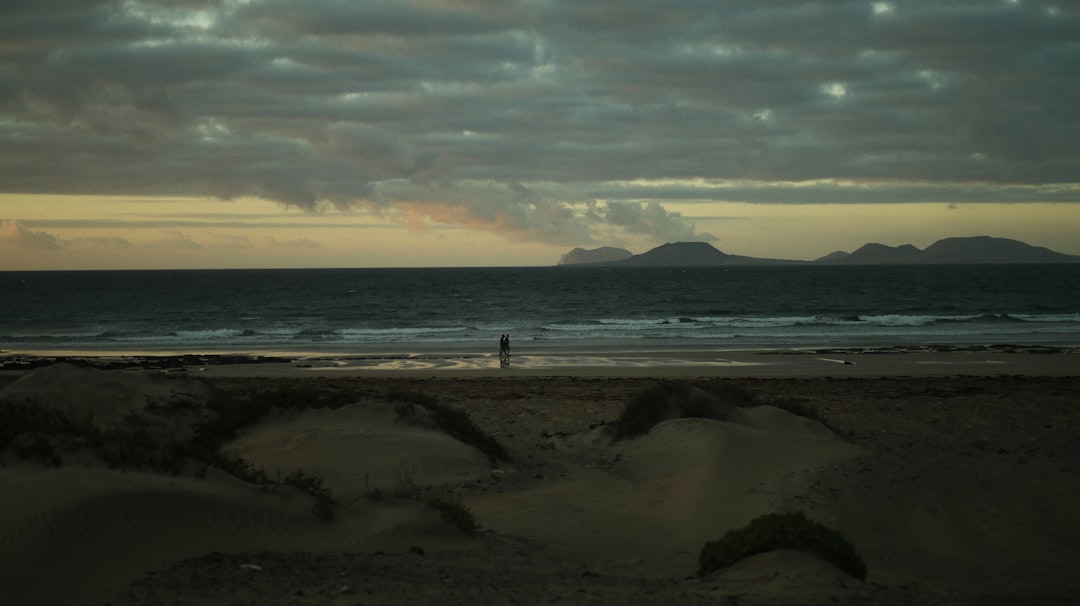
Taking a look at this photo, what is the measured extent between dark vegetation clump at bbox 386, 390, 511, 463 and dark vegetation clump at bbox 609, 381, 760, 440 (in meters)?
2.46

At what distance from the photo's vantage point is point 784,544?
6465 millimetres

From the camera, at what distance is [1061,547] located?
26.6 ft

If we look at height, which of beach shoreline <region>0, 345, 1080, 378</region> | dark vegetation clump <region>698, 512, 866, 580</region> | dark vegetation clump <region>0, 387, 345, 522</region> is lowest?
beach shoreline <region>0, 345, 1080, 378</region>

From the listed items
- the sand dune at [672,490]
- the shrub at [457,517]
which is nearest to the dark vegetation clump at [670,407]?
the sand dune at [672,490]

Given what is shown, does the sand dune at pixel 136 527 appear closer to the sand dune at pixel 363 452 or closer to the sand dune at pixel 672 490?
the sand dune at pixel 672 490

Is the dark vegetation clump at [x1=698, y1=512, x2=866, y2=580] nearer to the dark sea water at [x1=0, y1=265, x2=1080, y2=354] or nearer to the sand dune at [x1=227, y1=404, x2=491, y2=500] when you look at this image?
the sand dune at [x1=227, y1=404, x2=491, y2=500]

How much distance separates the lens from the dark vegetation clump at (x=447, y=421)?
12477 millimetres

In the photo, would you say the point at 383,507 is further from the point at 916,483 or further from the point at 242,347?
the point at 242,347

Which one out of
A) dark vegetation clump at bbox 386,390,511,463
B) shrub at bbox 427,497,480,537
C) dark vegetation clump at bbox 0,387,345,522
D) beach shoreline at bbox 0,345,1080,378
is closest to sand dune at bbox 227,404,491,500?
dark vegetation clump at bbox 386,390,511,463

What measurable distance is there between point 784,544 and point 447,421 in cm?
719

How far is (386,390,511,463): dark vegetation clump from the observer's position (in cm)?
1248

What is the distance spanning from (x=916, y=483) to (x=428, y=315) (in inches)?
2001

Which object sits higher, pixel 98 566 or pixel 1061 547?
pixel 98 566


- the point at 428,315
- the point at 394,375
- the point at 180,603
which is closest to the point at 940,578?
the point at 180,603
